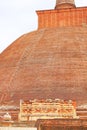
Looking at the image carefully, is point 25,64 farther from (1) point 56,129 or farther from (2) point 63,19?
(1) point 56,129

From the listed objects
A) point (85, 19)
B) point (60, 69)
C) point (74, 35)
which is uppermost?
point (85, 19)

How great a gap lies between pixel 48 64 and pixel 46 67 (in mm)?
251

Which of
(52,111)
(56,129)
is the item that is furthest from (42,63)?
(56,129)

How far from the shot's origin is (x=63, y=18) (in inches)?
901

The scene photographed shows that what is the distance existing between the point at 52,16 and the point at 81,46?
15.4 feet

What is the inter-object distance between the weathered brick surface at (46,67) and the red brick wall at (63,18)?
1.30 meters

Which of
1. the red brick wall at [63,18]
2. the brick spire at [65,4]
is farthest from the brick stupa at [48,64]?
the brick spire at [65,4]

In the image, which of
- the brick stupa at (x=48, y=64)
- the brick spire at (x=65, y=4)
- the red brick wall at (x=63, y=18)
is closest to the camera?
the brick stupa at (x=48, y=64)

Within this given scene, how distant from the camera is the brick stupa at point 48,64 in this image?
17.1 m

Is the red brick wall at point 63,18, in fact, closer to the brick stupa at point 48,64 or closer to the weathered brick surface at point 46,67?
the brick stupa at point 48,64

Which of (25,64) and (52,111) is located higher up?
(25,64)

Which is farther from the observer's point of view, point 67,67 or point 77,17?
point 77,17

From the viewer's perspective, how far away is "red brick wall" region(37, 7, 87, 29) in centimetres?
2270

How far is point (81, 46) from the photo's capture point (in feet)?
63.8
